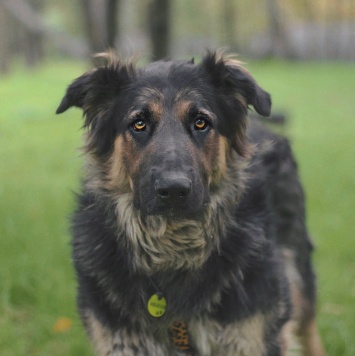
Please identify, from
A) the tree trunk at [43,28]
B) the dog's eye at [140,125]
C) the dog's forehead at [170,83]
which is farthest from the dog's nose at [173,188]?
the tree trunk at [43,28]

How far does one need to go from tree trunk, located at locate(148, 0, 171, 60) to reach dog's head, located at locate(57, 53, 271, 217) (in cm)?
495

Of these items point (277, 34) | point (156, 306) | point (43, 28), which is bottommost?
point (277, 34)

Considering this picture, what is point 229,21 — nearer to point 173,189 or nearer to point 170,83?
point 170,83

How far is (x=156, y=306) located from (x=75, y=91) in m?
1.25

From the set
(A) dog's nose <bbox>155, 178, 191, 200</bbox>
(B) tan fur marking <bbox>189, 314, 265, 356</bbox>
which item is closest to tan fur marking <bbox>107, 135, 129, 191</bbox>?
(A) dog's nose <bbox>155, 178, 191, 200</bbox>

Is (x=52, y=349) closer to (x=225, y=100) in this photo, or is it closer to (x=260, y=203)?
(x=260, y=203)

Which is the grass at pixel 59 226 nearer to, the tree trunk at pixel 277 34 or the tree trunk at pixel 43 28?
the tree trunk at pixel 43 28

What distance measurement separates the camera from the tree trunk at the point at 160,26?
8500mm

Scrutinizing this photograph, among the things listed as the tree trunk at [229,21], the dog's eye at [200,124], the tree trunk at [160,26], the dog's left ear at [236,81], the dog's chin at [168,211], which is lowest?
the tree trunk at [229,21]

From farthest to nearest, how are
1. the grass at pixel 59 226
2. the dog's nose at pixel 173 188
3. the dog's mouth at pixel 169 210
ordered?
the grass at pixel 59 226 → the dog's mouth at pixel 169 210 → the dog's nose at pixel 173 188

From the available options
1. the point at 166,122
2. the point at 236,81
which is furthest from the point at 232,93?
the point at 166,122

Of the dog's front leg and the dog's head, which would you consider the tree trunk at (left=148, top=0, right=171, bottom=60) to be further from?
the dog's front leg

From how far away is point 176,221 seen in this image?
3543 mm

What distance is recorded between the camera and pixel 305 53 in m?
36.8
